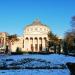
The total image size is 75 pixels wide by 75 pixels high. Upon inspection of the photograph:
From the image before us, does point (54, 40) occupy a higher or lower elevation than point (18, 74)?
higher

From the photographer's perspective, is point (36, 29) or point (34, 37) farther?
point (34, 37)

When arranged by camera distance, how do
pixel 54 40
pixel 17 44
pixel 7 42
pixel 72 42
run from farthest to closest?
pixel 17 44 < pixel 7 42 < pixel 54 40 < pixel 72 42

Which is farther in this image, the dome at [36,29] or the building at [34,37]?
the dome at [36,29]

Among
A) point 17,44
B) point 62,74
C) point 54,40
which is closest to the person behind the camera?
point 62,74

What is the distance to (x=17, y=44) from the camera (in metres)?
140

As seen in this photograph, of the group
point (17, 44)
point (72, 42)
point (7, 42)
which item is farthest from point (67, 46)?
point (17, 44)

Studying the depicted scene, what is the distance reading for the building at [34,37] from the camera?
14290cm

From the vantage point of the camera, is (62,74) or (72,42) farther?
(72,42)

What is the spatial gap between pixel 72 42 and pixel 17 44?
65031 mm

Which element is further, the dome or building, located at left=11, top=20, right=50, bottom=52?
the dome

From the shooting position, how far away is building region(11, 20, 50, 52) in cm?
14290

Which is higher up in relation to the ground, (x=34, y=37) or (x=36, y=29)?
(x=36, y=29)

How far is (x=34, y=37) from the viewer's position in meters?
145

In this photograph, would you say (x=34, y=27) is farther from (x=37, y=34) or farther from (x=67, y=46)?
(x=67, y=46)
